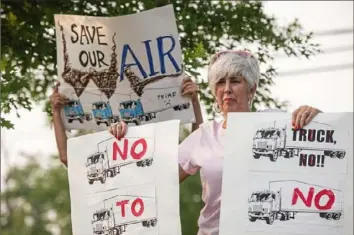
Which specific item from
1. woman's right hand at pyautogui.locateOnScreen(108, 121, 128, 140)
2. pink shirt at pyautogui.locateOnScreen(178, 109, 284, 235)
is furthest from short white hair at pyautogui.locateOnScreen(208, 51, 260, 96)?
woman's right hand at pyautogui.locateOnScreen(108, 121, 128, 140)

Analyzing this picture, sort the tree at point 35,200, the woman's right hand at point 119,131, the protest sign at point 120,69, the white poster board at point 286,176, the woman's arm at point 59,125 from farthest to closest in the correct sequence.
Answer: the tree at point 35,200 → the protest sign at point 120,69 → the woman's arm at point 59,125 → the woman's right hand at point 119,131 → the white poster board at point 286,176

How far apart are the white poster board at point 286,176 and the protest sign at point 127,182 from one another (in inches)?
10.4

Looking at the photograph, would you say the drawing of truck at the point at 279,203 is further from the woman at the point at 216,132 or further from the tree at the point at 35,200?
the tree at the point at 35,200

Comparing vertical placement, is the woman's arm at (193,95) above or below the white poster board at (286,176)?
above

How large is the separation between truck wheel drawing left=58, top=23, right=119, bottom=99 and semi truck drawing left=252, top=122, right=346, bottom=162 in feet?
3.89

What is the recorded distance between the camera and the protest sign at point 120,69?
6.16 metres

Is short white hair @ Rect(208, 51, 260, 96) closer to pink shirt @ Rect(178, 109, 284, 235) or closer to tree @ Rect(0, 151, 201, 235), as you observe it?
pink shirt @ Rect(178, 109, 284, 235)

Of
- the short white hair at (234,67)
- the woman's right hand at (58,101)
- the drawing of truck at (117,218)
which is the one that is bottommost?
the drawing of truck at (117,218)

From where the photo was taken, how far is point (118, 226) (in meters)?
5.46

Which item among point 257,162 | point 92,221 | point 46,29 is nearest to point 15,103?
point 46,29

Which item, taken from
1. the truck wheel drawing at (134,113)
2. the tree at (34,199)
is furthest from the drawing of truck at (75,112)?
the tree at (34,199)

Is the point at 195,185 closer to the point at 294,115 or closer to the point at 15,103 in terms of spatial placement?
the point at 15,103

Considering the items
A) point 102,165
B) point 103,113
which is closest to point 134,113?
point 103,113

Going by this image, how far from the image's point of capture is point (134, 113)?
243 inches
